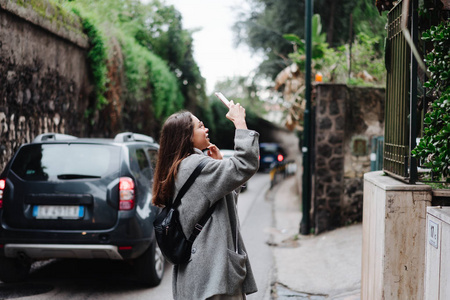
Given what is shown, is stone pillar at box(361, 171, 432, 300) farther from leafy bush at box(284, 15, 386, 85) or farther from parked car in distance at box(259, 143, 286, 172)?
parked car in distance at box(259, 143, 286, 172)

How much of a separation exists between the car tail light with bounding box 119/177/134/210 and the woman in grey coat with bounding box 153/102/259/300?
2.68 metres

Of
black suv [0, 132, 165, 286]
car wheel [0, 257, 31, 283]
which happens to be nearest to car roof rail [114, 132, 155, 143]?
black suv [0, 132, 165, 286]

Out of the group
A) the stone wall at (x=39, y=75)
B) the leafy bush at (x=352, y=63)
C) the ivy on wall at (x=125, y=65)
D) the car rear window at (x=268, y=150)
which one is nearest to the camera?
the stone wall at (x=39, y=75)

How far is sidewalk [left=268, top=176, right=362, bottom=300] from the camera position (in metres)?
5.86

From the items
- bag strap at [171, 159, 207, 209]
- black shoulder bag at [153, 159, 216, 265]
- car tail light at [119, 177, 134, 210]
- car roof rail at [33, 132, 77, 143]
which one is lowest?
car tail light at [119, 177, 134, 210]

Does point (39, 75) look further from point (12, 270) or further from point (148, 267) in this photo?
point (148, 267)

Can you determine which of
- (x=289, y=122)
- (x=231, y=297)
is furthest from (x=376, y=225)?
(x=289, y=122)

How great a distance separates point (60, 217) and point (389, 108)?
143 inches

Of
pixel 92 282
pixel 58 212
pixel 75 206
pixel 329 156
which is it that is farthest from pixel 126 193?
pixel 329 156

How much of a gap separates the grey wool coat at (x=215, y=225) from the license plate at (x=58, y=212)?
2.92 m

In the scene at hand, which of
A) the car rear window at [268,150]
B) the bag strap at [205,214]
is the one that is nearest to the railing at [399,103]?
the bag strap at [205,214]

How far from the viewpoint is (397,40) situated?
3.91 metres

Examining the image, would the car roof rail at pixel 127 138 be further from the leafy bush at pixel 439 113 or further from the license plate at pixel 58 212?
the leafy bush at pixel 439 113

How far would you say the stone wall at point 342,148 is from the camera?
30.3 feet
